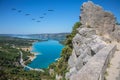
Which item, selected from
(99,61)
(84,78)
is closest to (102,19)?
(99,61)

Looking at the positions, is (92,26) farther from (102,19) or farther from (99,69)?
(99,69)

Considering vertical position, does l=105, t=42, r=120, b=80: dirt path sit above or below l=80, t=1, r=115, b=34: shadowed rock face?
below

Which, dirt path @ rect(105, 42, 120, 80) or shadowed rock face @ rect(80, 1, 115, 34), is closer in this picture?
dirt path @ rect(105, 42, 120, 80)

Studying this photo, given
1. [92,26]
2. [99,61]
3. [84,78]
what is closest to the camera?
[84,78]

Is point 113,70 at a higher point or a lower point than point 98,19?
lower

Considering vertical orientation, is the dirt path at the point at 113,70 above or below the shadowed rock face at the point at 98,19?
below

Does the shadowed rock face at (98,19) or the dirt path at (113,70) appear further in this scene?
the shadowed rock face at (98,19)

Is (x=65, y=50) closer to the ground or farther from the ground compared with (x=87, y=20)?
closer to the ground

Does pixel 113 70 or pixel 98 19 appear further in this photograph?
pixel 98 19
